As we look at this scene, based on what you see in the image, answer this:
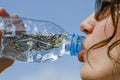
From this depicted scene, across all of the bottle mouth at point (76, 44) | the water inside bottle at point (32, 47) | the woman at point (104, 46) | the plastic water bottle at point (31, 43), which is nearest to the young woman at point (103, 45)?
the woman at point (104, 46)

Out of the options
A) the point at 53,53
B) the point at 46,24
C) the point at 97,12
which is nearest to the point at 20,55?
the point at 53,53

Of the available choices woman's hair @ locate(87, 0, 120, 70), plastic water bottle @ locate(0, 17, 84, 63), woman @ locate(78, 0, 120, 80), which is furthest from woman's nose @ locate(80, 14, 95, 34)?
plastic water bottle @ locate(0, 17, 84, 63)

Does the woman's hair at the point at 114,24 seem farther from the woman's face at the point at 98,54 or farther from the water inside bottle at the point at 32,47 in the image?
the water inside bottle at the point at 32,47

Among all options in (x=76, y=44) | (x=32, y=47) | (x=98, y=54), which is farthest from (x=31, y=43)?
(x=98, y=54)

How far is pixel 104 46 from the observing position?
1.83 m

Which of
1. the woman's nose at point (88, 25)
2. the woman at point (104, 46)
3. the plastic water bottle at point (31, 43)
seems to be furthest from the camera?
the plastic water bottle at point (31, 43)

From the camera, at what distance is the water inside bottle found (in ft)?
10.4

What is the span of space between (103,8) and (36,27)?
166cm

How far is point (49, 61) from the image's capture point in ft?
10.7

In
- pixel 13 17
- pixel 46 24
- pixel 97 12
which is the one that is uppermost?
pixel 97 12

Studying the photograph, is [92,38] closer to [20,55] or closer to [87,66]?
[87,66]

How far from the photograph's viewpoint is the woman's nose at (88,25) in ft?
6.57

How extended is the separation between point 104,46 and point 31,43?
1.51 m

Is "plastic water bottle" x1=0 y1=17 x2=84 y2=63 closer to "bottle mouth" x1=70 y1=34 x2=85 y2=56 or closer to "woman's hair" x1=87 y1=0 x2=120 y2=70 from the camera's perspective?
"bottle mouth" x1=70 y1=34 x2=85 y2=56
